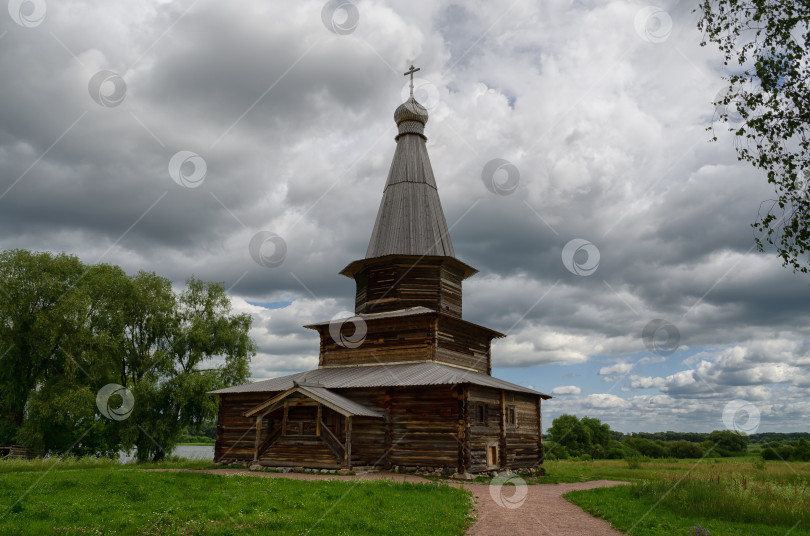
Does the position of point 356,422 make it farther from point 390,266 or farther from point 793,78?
point 793,78

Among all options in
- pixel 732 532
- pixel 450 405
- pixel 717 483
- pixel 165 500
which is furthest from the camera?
pixel 450 405

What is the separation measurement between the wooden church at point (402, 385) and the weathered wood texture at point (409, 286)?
6 centimetres

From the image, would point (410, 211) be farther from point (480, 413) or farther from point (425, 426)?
point (425, 426)

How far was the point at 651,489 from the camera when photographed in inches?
592

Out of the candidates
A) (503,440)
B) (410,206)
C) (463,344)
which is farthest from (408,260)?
(503,440)

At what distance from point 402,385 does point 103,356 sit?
20.3 m

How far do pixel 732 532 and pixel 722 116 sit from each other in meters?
8.57

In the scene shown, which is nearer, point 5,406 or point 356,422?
point 356,422

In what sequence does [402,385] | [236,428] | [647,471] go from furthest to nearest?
[647,471] → [236,428] → [402,385]

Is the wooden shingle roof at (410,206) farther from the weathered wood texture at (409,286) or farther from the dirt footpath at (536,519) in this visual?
the dirt footpath at (536,519)

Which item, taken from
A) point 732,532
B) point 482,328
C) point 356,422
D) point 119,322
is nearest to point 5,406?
point 119,322

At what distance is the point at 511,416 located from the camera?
25578mm

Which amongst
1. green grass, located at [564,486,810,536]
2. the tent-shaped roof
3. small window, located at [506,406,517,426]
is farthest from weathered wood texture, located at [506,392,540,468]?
green grass, located at [564,486,810,536]

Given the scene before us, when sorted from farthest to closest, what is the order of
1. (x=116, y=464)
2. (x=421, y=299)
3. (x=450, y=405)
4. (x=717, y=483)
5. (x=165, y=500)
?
(x=421, y=299)
(x=116, y=464)
(x=450, y=405)
(x=717, y=483)
(x=165, y=500)
